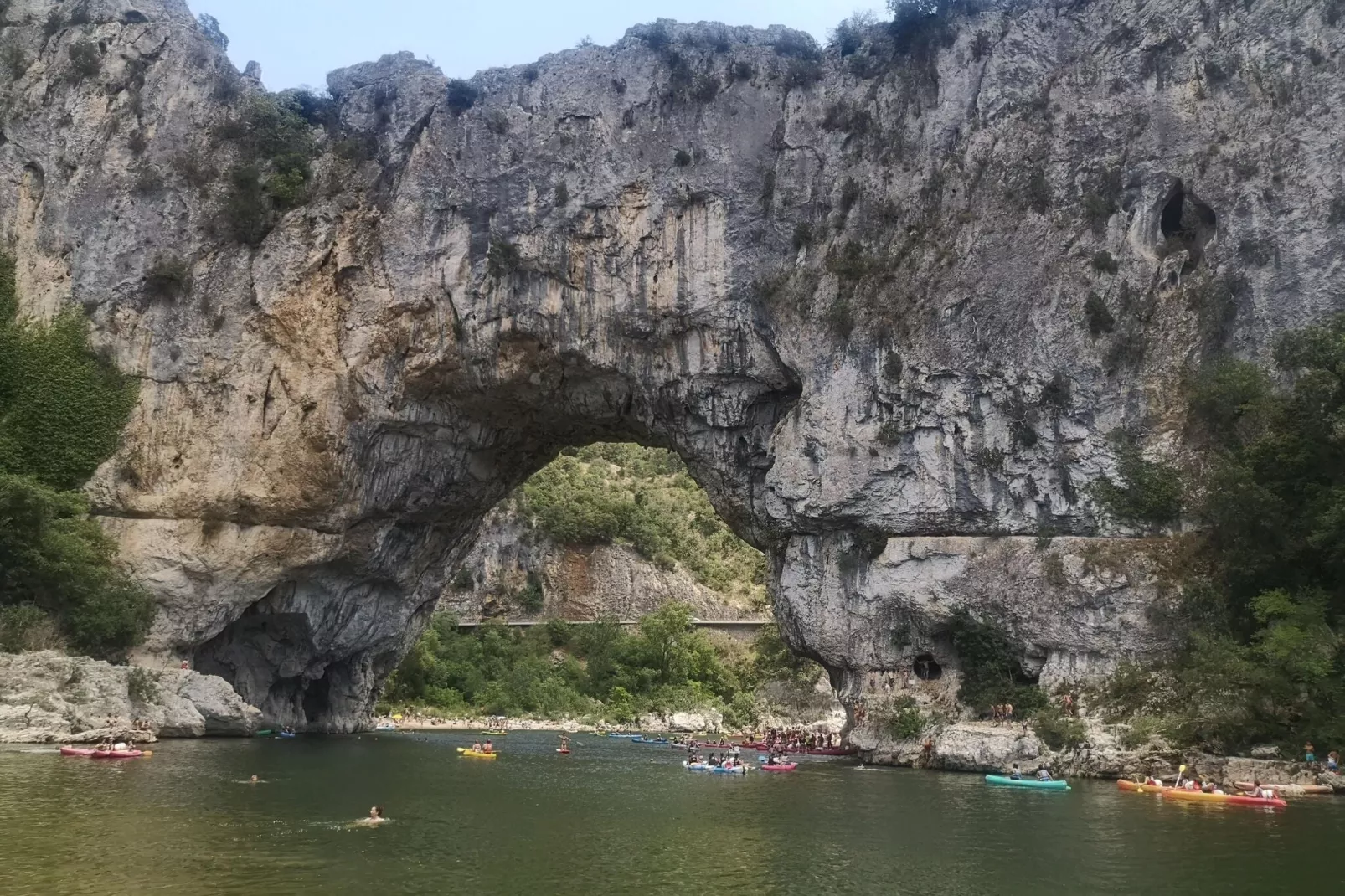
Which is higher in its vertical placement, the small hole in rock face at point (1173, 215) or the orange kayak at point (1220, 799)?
the small hole in rock face at point (1173, 215)

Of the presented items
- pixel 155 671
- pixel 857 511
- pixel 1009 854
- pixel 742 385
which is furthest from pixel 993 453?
pixel 155 671

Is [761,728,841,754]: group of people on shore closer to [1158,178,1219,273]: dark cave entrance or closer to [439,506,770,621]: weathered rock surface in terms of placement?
[1158,178,1219,273]: dark cave entrance

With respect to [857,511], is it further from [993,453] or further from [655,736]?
[655,736]

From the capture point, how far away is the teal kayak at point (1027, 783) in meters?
23.4

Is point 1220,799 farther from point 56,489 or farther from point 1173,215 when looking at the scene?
point 56,489

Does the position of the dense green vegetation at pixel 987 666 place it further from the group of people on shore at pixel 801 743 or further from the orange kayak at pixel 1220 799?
the group of people on shore at pixel 801 743

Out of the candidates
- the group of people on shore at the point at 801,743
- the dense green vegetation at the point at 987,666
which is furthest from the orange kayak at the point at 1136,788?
the group of people on shore at the point at 801,743

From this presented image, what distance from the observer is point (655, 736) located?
156 ft

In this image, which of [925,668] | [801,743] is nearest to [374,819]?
[925,668]

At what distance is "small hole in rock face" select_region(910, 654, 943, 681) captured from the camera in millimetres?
30500

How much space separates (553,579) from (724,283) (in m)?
37.9

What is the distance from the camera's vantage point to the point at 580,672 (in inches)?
2403

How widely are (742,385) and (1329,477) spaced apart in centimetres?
1565

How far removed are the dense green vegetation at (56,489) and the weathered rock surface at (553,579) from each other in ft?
113
